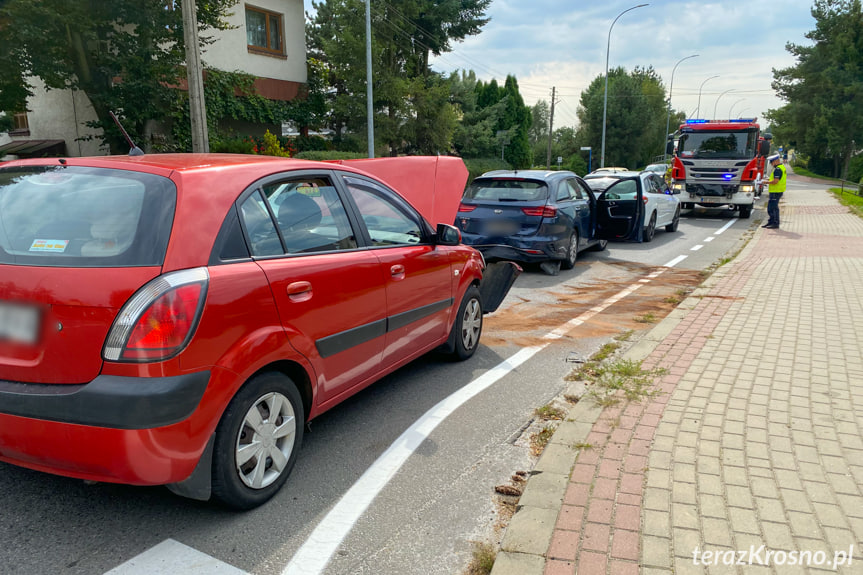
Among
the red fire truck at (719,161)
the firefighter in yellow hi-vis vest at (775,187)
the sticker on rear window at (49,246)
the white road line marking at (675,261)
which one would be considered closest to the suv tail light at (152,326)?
the sticker on rear window at (49,246)

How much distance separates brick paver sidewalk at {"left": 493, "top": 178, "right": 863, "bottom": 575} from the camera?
2623 mm

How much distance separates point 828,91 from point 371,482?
225ft

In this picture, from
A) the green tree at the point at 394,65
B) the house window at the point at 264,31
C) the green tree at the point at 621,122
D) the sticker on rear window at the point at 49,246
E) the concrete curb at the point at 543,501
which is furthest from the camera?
the green tree at the point at 621,122

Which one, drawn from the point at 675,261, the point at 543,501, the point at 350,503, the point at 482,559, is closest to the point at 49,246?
the point at 350,503

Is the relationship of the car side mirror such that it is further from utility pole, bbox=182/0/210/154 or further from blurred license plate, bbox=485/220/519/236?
utility pole, bbox=182/0/210/154

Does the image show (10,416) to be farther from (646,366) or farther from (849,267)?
(849,267)

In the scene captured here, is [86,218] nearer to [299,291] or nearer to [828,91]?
[299,291]

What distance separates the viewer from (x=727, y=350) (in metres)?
5.52

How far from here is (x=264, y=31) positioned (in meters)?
21.5

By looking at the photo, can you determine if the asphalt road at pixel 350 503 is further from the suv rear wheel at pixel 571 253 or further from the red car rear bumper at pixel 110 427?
the suv rear wheel at pixel 571 253

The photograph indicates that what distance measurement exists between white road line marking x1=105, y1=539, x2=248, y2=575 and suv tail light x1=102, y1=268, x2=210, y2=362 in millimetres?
891

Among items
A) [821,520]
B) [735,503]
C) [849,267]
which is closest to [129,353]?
[735,503]

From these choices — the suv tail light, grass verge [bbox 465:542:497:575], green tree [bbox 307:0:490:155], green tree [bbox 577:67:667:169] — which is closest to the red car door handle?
the suv tail light

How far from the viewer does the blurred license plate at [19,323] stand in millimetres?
2631
